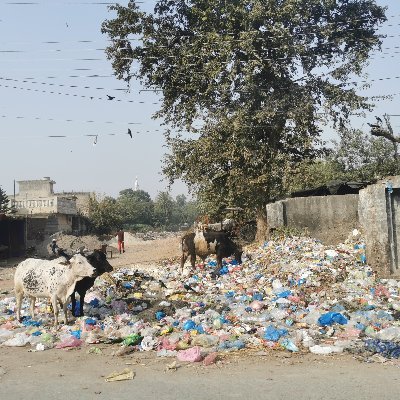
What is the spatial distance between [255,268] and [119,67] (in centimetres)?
986

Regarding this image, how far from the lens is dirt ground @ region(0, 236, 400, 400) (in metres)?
4.87

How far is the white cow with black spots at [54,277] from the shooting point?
309 inches

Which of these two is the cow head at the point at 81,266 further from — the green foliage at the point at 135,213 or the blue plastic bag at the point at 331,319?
the green foliage at the point at 135,213

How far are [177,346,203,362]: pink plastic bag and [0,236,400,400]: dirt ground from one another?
0.11m

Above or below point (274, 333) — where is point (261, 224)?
above

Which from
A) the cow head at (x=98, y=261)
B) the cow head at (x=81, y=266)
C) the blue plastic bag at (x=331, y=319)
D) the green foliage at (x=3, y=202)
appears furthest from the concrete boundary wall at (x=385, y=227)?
the green foliage at (x=3, y=202)

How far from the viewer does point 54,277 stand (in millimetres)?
7980

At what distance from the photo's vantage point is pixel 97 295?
32.8 ft

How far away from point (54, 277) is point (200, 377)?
11.6 feet

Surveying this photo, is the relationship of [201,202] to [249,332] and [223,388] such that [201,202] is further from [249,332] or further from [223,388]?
[223,388]

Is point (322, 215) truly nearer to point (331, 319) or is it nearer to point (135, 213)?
point (331, 319)

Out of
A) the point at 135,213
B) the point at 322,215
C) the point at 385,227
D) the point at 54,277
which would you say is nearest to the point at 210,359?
the point at 54,277

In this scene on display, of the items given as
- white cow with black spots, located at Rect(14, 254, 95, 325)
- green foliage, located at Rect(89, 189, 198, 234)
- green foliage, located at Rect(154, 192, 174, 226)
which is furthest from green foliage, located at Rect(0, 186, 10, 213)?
green foliage, located at Rect(154, 192, 174, 226)

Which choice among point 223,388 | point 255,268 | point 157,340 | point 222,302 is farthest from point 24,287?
point 255,268
